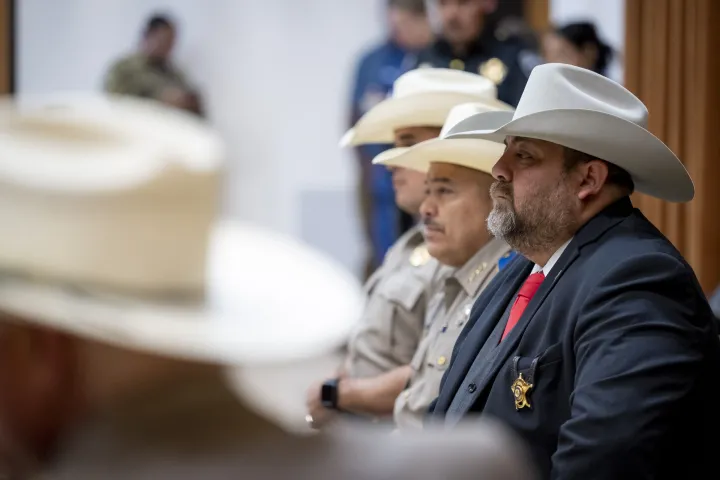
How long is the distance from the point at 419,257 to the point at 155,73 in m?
4.41

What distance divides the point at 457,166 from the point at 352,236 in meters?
3.91

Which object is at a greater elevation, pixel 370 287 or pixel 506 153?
pixel 506 153

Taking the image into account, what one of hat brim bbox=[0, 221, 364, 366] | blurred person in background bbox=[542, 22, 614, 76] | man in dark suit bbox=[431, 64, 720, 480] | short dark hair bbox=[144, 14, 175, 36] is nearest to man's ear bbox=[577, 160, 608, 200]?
man in dark suit bbox=[431, 64, 720, 480]

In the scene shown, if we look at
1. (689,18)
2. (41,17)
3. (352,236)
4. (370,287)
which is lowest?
(352,236)

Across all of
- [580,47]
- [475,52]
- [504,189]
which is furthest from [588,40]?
[504,189]

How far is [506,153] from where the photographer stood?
2.57 metres

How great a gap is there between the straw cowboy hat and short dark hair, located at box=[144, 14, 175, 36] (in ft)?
21.3

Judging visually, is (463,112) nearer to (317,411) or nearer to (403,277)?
(403,277)

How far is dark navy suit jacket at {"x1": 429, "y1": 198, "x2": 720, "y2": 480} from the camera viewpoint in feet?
6.77

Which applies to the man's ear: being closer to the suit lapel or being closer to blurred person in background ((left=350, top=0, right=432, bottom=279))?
the suit lapel

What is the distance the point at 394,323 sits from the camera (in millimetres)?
3389

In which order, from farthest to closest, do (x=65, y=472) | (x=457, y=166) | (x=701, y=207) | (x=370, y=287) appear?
1. (x=701, y=207)
2. (x=370, y=287)
3. (x=457, y=166)
4. (x=65, y=472)

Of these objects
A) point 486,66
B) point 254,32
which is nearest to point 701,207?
point 486,66

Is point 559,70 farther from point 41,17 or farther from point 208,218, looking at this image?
point 41,17
